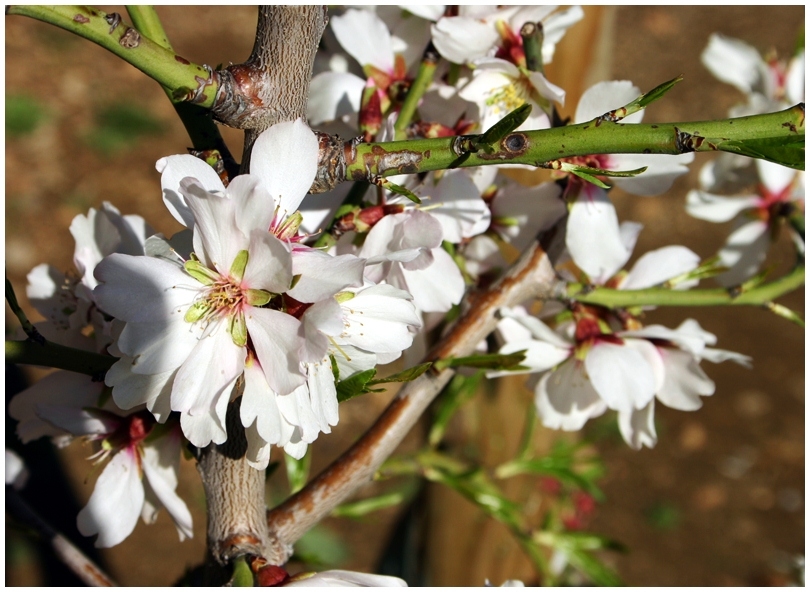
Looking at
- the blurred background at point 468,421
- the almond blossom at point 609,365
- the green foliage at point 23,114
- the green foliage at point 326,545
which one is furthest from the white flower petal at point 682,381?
the green foliage at point 23,114

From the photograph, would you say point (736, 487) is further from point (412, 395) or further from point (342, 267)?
point (342, 267)

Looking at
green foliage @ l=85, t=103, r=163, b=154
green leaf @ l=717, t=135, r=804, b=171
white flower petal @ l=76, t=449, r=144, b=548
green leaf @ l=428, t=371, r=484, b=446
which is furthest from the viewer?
green foliage @ l=85, t=103, r=163, b=154

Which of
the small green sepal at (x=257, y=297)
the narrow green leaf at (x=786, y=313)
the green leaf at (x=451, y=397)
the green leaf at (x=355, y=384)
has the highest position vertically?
the small green sepal at (x=257, y=297)

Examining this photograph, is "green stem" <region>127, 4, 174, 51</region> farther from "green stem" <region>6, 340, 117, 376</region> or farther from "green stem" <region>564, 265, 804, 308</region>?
"green stem" <region>564, 265, 804, 308</region>

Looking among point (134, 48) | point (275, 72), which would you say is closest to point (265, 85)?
point (275, 72)

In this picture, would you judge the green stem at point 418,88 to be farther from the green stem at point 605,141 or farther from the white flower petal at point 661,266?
the white flower petal at point 661,266

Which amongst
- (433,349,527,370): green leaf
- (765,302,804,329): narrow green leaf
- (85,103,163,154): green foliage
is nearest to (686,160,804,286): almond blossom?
(765,302,804,329): narrow green leaf

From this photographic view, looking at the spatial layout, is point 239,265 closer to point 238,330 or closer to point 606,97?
point 238,330
